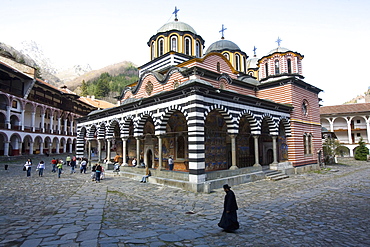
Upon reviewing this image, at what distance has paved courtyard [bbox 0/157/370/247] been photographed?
4.98m

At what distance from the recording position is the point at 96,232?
530 centimetres

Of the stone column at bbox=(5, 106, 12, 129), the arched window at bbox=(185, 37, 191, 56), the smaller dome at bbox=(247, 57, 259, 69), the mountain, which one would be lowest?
the stone column at bbox=(5, 106, 12, 129)

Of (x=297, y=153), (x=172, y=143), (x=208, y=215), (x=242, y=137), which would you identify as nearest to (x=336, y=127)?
(x=297, y=153)

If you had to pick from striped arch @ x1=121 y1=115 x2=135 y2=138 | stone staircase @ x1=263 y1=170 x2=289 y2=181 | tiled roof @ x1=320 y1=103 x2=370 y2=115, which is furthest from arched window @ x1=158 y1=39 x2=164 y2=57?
tiled roof @ x1=320 y1=103 x2=370 y2=115

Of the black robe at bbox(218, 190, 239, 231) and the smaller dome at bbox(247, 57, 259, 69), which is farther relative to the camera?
the smaller dome at bbox(247, 57, 259, 69)

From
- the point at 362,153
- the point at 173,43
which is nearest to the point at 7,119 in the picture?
the point at 173,43

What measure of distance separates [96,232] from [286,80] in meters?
16.2

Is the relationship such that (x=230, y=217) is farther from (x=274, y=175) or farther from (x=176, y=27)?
(x=176, y=27)

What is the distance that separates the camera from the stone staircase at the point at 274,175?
14.2 meters

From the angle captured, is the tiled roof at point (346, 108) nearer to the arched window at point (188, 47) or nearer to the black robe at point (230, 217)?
the arched window at point (188, 47)

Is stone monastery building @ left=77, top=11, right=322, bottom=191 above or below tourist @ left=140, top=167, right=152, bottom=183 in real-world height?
above

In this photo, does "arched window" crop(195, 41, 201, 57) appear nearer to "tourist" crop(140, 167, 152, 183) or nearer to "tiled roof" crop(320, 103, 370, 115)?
"tourist" crop(140, 167, 152, 183)

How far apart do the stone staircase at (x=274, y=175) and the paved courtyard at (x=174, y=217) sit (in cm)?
323

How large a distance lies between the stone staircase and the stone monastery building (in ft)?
2.00
